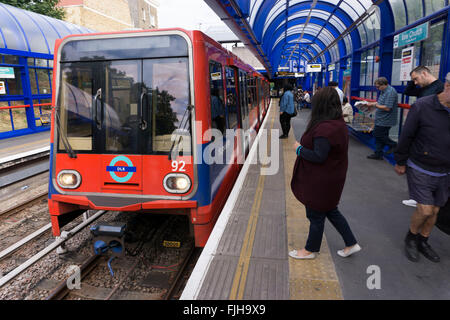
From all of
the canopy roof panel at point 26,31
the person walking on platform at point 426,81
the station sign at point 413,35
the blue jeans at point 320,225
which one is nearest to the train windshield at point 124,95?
the blue jeans at point 320,225

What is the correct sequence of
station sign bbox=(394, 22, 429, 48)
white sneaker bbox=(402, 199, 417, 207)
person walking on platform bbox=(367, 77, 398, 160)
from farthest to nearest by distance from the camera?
person walking on platform bbox=(367, 77, 398, 160), station sign bbox=(394, 22, 429, 48), white sneaker bbox=(402, 199, 417, 207)

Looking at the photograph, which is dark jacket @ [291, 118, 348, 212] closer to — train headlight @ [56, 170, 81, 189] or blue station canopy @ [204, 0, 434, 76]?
train headlight @ [56, 170, 81, 189]

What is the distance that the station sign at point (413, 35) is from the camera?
5578 mm

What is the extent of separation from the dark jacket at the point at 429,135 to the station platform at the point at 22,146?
9.11 m

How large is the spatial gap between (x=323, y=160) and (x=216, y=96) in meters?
2.12

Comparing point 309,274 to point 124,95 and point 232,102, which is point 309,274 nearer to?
point 124,95

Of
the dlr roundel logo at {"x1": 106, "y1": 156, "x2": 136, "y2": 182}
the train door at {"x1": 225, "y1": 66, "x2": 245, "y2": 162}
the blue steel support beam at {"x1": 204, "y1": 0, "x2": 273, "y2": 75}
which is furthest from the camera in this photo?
the blue steel support beam at {"x1": 204, "y1": 0, "x2": 273, "y2": 75}

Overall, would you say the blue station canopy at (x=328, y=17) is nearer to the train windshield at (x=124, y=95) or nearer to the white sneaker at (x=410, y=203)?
the white sneaker at (x=410, y=203)

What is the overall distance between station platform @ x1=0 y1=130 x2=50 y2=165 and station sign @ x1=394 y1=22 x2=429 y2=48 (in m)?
9.83

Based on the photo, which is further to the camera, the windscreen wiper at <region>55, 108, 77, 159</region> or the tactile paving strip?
the windscreen wiper at <region>55, 108, 77, 159</region>

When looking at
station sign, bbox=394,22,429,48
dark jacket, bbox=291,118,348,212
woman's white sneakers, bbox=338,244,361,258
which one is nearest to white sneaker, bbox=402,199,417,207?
woman's white sneakers, bbox=338,244,361,258

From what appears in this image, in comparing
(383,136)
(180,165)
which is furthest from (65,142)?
(383,136)

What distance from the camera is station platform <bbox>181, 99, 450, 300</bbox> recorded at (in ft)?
9.10

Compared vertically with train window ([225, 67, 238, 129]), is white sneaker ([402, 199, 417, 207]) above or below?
below
